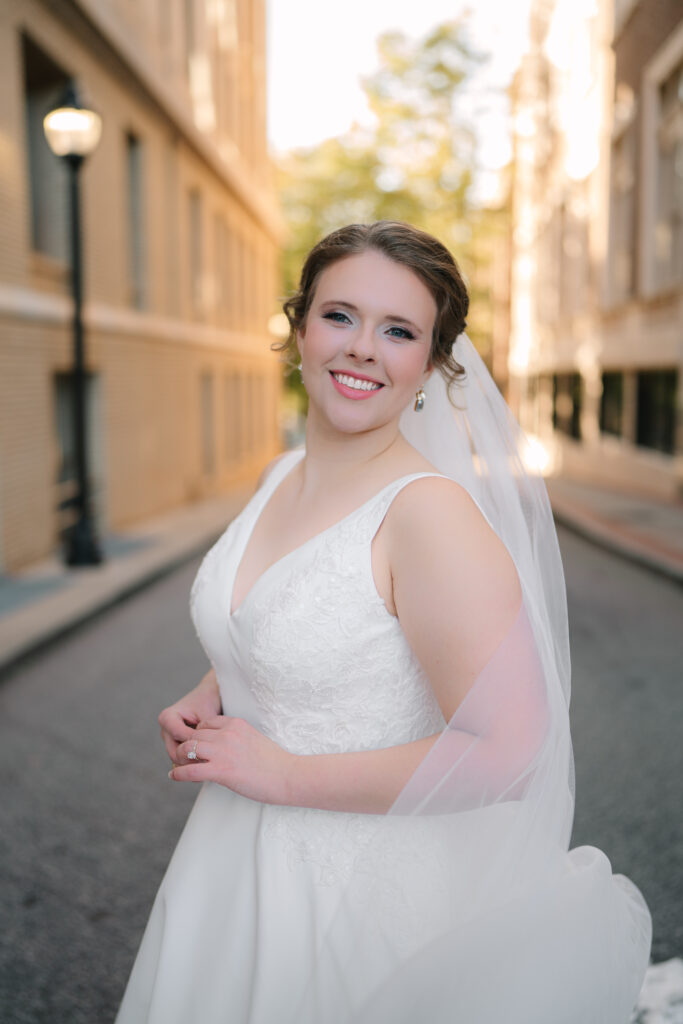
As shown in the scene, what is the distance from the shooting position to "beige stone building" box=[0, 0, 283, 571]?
31.6 feet

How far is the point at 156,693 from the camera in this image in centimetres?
590

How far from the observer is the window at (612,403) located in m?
19.8

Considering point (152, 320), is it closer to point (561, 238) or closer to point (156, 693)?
point (156, 693)

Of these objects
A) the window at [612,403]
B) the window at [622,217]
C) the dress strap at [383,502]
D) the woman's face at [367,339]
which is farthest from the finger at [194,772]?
the window at [612,403]

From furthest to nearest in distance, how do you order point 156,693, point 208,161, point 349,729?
point 208,161, point 156,693, point 349,729

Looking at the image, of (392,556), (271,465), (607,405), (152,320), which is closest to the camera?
(392,556)

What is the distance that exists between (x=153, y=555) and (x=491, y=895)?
9348 mm

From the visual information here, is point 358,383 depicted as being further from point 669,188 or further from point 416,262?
point 669,188

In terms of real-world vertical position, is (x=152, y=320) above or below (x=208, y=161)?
below

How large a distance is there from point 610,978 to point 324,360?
1.21m

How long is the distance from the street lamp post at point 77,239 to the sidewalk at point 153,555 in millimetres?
276

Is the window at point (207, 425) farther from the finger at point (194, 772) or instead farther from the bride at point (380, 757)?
the finger at point (194, 772)

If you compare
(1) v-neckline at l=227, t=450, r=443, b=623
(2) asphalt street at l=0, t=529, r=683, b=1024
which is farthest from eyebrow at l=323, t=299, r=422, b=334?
(2) asphalt street at l=0, t=529, r=683, b=1024

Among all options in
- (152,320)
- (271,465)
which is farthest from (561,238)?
(271,465)
